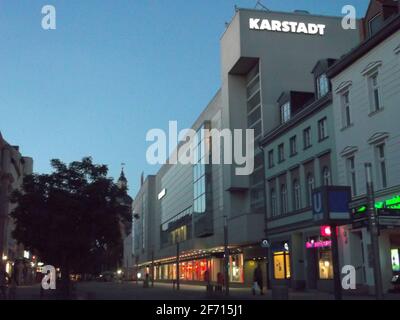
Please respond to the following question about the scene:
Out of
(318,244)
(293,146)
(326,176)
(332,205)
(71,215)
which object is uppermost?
(293,146)

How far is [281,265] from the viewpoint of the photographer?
44281mm

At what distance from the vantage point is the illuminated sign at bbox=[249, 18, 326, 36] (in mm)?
54344

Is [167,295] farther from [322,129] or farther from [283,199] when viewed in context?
[322,129]

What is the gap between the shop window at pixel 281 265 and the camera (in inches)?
1695

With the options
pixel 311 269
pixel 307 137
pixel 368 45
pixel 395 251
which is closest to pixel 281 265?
pixel 311 269

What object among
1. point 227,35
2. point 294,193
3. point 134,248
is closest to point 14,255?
point 227,35

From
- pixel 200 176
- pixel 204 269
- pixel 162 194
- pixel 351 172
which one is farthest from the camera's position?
pixel 162 194

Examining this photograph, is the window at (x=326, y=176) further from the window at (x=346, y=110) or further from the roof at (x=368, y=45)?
the roof at (x=368, y=45)

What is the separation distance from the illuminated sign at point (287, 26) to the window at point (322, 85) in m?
15.5

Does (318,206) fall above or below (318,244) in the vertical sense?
above

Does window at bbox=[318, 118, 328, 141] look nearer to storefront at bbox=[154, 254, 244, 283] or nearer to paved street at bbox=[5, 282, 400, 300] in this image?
paved street at bbox=[5, 282, 400, 300]

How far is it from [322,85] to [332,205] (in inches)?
986
